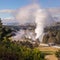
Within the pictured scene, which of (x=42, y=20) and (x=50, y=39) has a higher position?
(x=42, y=20)

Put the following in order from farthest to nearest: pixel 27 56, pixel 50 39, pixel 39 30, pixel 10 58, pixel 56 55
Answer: pixel 39 30 → pixel 50 39 → pixel 56 55 → pixel 27 56 → pixel 10 58

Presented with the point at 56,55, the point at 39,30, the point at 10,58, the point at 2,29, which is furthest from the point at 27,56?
the point at 39,30

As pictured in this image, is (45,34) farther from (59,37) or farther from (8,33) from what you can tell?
(8,33)

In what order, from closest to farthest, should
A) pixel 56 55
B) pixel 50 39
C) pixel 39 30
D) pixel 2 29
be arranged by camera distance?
pixel 56 55
pixel 2 29
pixel 50 39
pixel 39 30

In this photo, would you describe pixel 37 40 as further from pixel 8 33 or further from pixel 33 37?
pixel 8 33

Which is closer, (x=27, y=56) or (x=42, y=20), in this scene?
(x=27, y=56)

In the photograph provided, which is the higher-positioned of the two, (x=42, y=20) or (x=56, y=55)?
(x=42, y=20)

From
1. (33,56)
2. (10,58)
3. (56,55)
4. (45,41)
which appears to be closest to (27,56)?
(33,56)

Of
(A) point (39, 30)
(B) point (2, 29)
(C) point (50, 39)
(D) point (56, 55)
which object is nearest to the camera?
(D) point (56, 55)

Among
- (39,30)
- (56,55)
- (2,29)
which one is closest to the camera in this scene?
(56,55)
